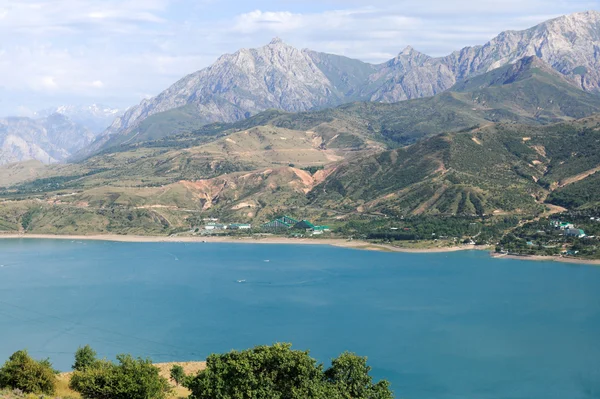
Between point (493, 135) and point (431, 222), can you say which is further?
point (493, 135)

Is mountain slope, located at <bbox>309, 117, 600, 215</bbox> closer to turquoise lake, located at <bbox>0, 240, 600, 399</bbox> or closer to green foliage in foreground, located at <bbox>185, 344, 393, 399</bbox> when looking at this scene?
turquoise lake, located at <bbox>0, 240, 600, 399</bbox>

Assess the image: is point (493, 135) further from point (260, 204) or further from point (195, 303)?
point (195, 303)

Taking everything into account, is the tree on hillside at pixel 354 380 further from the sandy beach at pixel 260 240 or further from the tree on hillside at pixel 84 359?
the sandy beach at pixel 260 240

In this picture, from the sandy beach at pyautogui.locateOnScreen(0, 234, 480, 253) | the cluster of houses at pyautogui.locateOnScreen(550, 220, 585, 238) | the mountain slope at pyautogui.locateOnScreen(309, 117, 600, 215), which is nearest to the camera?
the cluster of houses at pyautogui.locateOnScreen(550, 220, 585, 238)

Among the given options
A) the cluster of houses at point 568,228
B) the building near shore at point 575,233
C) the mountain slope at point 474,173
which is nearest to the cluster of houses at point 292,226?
the mountain slope at point 474,173

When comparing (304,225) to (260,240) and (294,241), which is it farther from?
(260,240)

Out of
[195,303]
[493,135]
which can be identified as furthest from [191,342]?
[493,135]

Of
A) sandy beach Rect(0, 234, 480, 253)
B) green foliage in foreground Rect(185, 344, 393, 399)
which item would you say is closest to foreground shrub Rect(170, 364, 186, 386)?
green foliage in foreground Rect(185, 344, 393, 399)
